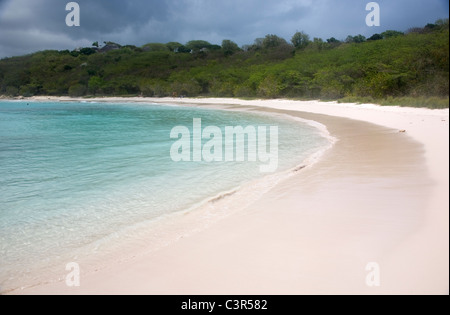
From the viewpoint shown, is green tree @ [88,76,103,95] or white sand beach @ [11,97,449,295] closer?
white sand beach @ [11,97,449,295]

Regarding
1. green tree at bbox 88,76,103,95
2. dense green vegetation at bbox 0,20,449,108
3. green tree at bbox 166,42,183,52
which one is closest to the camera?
dense green vegetation at bbox 0,20,449,108

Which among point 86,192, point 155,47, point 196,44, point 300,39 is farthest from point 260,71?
point 155,47

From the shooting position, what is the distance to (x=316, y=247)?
132 inches

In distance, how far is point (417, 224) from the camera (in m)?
3.26

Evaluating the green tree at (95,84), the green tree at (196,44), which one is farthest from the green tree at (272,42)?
the green tree at (95,84)

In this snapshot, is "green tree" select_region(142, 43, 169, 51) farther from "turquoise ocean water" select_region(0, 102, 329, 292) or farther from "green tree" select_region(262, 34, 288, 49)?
"turquoise ocean water" select_region(0, 102, 329, 292)

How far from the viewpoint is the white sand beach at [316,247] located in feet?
8.32

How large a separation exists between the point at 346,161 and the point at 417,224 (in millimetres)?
4590

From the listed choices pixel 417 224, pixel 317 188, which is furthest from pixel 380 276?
pixel 317 188

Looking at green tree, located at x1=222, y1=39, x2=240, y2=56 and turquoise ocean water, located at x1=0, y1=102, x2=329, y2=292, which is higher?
green tree, located at x1=222, y1=39, x2=240, y2=56

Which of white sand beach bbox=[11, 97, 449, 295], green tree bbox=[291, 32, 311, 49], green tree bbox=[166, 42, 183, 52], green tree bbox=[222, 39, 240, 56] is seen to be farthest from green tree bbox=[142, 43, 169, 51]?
white sand beach bbox=[11, 97, 449, 295]

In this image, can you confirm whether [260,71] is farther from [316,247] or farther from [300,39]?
[316,247]

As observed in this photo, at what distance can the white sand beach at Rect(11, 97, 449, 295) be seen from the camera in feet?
8.32

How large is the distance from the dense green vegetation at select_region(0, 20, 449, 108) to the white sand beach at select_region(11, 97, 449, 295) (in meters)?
1.24
